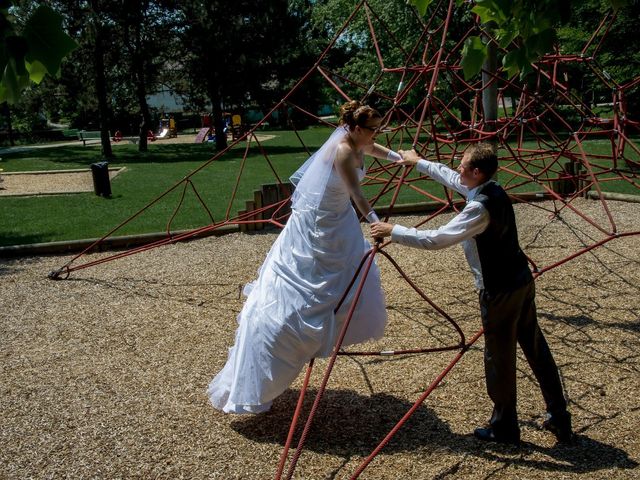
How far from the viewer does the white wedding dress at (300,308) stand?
11.2 ft

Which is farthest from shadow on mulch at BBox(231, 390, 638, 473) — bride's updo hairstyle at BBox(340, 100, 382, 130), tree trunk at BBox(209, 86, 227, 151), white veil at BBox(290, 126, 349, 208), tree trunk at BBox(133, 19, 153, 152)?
tree trunk at BBox(133, 19, 153, 152)

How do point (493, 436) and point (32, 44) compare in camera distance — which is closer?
point (32, 44)

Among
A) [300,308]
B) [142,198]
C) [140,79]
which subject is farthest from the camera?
[140,79]

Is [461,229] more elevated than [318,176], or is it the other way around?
[318,176]

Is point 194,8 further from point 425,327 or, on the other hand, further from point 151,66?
point 425,327

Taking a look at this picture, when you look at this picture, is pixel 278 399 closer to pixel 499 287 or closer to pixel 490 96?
pixel 499 287

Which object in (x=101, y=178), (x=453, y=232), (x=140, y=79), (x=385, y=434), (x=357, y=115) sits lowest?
(x=385, y=434)

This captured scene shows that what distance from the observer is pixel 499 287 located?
3145mm

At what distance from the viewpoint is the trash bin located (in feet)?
35.6

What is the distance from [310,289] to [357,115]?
2.91ft

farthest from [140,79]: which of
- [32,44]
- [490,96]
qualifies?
[32,44]

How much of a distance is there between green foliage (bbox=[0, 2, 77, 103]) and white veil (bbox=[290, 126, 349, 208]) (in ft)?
5.81

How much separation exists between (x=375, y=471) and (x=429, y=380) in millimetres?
1080

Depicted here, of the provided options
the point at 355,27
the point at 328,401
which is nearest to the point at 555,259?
the point at 328,401
